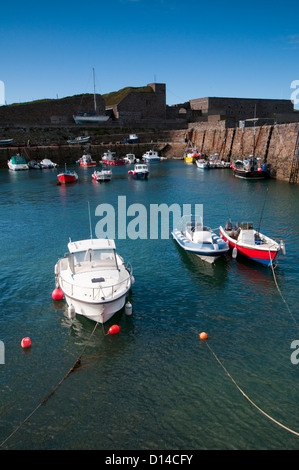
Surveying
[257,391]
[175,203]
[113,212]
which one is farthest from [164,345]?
[175,203]

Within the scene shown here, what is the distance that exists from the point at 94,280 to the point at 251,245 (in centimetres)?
895

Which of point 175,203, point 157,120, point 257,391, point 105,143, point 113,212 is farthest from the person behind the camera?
point 157,120

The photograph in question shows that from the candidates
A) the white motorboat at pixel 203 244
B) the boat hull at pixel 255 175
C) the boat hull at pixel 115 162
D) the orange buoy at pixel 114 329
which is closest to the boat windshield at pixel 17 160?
the boat hull at pixel 115 162

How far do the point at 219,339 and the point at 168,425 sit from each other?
13.5ft

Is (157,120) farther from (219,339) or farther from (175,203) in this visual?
(219,339)

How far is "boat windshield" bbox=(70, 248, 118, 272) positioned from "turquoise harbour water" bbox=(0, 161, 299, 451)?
1.87 meters

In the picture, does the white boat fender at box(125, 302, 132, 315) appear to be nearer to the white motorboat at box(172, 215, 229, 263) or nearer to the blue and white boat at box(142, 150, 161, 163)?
the white motorboat at box(172, 215, 229, 263)

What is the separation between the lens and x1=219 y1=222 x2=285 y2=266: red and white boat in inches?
704

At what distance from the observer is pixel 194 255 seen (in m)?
20.2

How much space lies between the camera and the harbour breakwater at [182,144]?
48375 millimetres

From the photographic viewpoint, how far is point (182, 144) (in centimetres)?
8869

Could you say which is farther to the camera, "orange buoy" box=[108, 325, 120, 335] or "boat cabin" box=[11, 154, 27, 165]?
"boat cabin" box=[11, 154, 27, 165]

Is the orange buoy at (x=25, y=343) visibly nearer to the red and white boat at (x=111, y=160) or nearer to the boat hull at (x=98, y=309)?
the boat hull at (x=98, y=309)

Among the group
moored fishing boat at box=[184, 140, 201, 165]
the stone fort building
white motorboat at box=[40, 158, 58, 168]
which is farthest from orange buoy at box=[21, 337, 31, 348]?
the stone fort building
